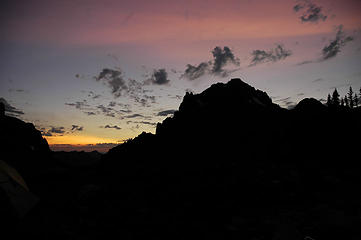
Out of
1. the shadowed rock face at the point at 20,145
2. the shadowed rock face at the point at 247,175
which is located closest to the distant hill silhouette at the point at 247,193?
the shadowed rock face at the point at 247,175

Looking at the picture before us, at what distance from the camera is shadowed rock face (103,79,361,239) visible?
1402 centimetres

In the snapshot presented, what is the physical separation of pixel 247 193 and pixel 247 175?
4.98 meters

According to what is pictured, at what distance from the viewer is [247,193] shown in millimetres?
19312

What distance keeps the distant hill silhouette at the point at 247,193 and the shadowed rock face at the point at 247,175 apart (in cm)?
10

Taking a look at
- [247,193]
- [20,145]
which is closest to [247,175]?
[247,193]

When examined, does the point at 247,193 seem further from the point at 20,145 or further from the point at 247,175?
the point at 20,145

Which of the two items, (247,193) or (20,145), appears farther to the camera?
(20,145)

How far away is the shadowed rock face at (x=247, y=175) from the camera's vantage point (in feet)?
46.0

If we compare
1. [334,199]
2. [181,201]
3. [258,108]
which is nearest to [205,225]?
[181,201]

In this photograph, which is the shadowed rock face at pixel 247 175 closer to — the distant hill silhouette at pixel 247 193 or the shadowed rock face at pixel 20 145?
the distant hill silhouette at pixel 247 193

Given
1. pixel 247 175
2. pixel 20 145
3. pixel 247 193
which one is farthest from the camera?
pixel 20 145

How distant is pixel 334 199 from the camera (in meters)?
17.2

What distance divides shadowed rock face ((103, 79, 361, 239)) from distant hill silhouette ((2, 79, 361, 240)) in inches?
3.8

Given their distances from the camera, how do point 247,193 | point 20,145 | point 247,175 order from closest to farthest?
point 247,193 < point 247,175 < point 20,145
